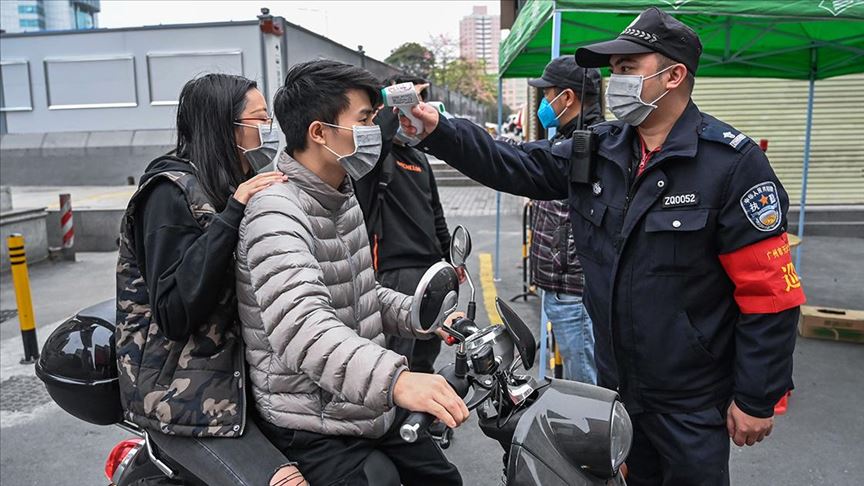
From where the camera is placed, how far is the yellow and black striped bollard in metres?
5.48

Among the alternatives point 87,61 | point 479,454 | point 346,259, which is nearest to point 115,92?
point 87,61

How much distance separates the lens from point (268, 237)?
172 cm

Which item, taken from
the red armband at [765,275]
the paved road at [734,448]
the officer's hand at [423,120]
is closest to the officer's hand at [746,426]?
the red armband at [765,275]

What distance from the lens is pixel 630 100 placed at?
2.24 m

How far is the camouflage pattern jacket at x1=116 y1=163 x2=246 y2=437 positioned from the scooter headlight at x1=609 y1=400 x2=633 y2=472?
993mm

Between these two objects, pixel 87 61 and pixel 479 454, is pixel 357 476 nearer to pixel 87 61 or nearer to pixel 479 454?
pixel 479 454

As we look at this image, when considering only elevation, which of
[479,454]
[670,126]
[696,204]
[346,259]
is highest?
[670,126]

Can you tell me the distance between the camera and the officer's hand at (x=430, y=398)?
145 cm

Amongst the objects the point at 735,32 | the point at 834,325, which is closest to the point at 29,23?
the point at 735,32

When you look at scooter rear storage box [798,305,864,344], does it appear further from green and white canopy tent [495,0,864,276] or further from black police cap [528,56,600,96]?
black police cap [528,56,600,96]

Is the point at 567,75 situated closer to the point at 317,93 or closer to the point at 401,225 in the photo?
the point at 401,225

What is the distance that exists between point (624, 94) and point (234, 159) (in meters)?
1.37

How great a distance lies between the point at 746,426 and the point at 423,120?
146 centimetres

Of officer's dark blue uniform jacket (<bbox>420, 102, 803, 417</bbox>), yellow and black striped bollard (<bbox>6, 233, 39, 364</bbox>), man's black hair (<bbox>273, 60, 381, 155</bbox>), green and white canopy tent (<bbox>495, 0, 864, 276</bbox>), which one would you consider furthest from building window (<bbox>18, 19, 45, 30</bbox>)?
Answer: officer's dark blue uniform jacket (<bbox>420, 102, 803, 417</bbox>)
